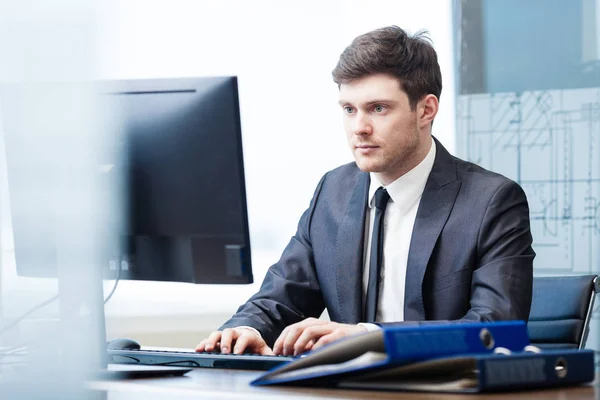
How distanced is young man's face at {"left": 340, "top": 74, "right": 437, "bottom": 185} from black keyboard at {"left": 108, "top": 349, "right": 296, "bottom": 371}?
0.72 metres

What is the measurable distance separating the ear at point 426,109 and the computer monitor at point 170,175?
82 cm

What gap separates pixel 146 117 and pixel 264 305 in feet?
2.13

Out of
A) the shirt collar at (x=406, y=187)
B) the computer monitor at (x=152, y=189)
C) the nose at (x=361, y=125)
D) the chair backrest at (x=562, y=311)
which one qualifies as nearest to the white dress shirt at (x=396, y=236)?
the shirt collar at (x=406, y=187)

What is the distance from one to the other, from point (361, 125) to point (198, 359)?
798mm

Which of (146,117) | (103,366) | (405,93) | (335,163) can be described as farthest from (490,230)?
(335,163)

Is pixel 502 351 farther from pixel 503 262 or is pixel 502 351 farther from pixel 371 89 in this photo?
pixel 371 89

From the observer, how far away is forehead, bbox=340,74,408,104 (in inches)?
74.6

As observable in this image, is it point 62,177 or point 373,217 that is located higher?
point 62,177

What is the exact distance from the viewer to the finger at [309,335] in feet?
4.14

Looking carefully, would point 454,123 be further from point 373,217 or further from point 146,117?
point 146,117

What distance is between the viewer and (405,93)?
1960mm

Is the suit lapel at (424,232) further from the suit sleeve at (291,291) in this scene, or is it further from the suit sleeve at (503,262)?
the suit sleeve at (291,291)

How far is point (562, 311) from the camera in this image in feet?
6.49

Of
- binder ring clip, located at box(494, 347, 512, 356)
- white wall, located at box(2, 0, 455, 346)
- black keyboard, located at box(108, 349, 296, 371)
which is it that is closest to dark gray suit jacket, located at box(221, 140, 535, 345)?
black keyboard, located at box(108, 349, 296, 371)
